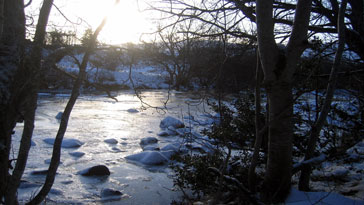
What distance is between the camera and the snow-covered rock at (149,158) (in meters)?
5.84

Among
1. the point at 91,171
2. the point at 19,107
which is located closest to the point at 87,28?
the point at 19,107

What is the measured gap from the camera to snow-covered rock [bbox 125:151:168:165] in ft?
19.2

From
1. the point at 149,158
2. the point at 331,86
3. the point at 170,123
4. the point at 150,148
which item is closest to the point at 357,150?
the point at 331,86

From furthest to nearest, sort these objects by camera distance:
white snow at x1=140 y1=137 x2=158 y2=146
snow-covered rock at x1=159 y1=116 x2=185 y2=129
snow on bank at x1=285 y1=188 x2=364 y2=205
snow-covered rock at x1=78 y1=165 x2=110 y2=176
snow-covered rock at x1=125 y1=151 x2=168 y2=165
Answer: snow-covered rock at x1=159 y1=116 x2=185 y2=129
white snow at x1=140 y1=137 x2=158 y2=146
snow-covered rock at x1=125 y1=151 x2=168 y2=165
snow-covered rock at x1=78 y1=165 x2=110 y2=176
snow on bank at x1=285 y1=188 x2=364 y2=205

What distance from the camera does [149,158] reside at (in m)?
5.89

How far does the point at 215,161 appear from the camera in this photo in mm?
3818

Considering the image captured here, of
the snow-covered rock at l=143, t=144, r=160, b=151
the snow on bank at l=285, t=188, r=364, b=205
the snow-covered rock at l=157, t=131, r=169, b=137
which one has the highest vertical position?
the snow on bank at l=285, t=188, r=364, b=205

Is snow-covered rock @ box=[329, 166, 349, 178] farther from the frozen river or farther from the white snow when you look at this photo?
the white snow

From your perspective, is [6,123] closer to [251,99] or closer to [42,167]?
[42,167]

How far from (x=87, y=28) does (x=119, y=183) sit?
8.88 feet

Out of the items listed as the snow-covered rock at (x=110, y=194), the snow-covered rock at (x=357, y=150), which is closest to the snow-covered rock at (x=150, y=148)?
the snow-covered rock at (x=110, y=194)

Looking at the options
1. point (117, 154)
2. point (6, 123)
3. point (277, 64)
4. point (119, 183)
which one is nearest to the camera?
point (6, 123)

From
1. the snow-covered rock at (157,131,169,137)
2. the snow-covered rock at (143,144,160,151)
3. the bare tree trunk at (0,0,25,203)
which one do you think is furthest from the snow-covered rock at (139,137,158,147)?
the bare tree trunk at (0,0,25,203)

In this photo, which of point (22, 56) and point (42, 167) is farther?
point (42, 167)
